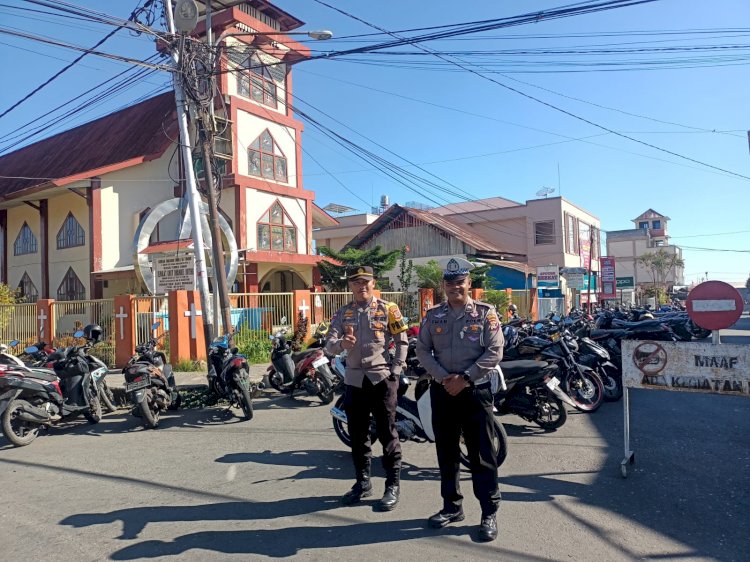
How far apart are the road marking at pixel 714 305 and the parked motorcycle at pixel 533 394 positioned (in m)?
1.68

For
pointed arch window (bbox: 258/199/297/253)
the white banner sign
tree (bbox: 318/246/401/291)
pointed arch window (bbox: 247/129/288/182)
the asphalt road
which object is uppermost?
pointed arch window (bbox: 247/129/288/182)

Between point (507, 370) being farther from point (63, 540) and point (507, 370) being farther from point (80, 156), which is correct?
point (80, 156)

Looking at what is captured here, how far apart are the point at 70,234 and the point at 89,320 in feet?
33.3

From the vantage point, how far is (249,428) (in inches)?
272

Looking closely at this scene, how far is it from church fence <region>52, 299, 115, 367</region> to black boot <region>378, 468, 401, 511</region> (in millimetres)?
10085

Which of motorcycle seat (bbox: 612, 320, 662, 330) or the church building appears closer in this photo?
motorcycle seat (bbox: 612, 320, 662, 330)

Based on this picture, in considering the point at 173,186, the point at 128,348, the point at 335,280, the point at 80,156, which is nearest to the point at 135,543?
the point at 128,348

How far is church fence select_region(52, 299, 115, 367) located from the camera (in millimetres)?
12350

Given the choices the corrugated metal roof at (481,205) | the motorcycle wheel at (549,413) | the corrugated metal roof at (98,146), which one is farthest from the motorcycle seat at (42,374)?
the corrugated metal roof at (481,205)

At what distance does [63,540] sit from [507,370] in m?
4.25

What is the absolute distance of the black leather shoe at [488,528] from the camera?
11.5 feet

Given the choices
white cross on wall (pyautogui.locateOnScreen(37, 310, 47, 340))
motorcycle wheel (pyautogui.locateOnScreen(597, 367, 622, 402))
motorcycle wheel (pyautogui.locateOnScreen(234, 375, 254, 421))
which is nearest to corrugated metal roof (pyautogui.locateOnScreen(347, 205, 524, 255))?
white cross on wall (pyautogui.locateOnScreen(37, 310, 47, 340))

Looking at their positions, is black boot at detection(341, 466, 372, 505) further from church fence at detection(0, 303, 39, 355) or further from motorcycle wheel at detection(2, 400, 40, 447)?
church fence at detection(0, 303, 39, 355)

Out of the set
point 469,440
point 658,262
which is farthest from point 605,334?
point 658,262
